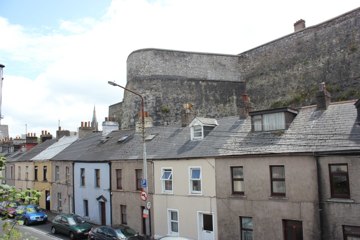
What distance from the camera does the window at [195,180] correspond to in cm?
1894

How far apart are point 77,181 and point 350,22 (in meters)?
23.8

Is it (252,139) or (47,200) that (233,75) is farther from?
(252,139)

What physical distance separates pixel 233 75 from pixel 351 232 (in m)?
27.2

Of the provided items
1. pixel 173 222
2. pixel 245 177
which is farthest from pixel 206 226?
pixel 245 177

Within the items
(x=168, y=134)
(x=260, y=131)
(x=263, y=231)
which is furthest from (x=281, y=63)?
(x=263, y=231)

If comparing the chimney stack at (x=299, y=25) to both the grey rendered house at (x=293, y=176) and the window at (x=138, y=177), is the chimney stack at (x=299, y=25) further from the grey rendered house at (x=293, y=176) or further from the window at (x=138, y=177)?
the window at (x=138, y=177)

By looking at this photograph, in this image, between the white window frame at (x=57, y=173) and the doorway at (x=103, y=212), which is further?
the white window frame at (x=57, y=173)

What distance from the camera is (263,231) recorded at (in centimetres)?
1596

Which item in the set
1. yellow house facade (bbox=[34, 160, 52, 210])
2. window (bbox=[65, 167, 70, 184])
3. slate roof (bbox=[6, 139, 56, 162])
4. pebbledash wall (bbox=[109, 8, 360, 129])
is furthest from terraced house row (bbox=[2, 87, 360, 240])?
slate roof (bbox=[6, 139, 56, 162])

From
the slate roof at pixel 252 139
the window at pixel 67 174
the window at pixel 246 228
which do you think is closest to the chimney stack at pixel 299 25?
the slate roof at pixel 252 139

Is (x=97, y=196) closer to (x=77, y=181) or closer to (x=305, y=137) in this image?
(x=77, y=181)

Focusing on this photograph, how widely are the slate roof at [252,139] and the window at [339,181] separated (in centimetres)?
72

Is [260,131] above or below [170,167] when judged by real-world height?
above

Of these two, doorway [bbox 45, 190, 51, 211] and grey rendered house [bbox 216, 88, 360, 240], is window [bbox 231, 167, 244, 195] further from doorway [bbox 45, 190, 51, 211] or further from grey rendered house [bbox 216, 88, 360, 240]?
doorway [bbox 45, 190, 51, 211]
